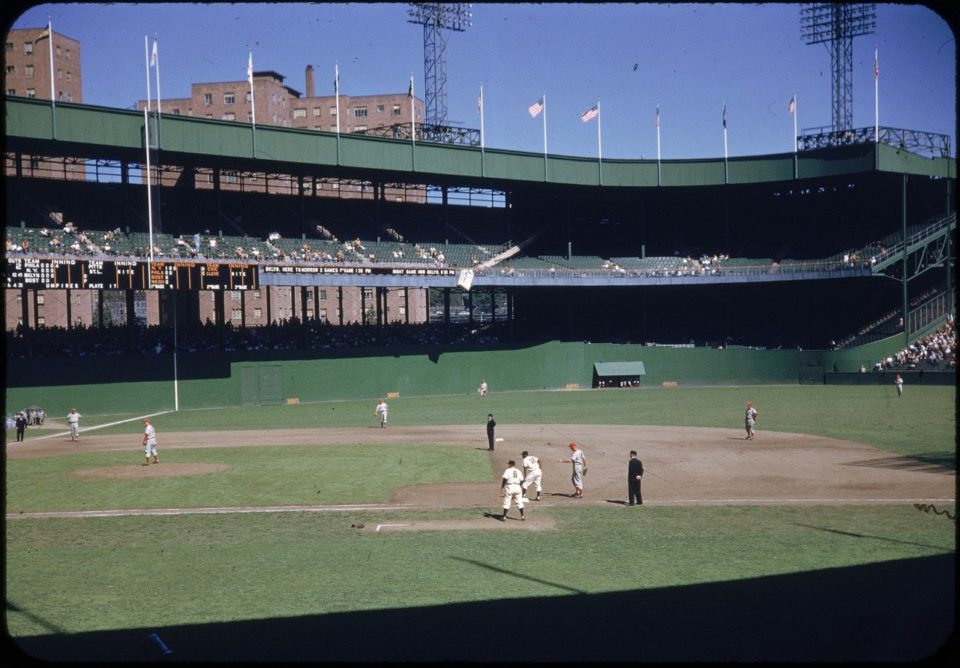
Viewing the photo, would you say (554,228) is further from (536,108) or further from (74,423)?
(74,423)

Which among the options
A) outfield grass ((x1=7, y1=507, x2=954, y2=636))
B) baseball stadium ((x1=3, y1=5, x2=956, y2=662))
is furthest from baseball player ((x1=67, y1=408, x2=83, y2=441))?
outfield grass ((x1=7, y1=507, x2=954, y2=636))

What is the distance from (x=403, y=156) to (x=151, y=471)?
39.7m

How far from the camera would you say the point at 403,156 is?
64125 mm

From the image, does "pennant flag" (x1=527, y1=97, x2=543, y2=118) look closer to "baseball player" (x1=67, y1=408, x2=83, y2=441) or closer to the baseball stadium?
the baseball stadium

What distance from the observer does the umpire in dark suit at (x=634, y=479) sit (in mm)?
22938

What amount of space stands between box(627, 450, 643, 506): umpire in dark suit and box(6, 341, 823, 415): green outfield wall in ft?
131

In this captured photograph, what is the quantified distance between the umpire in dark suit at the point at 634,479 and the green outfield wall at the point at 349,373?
1573 inches

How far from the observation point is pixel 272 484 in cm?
2722

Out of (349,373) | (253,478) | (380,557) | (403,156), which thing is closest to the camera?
(380,557)

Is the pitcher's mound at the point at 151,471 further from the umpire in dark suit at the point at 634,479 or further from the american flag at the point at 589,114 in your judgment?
the american flag at the point at 589,114

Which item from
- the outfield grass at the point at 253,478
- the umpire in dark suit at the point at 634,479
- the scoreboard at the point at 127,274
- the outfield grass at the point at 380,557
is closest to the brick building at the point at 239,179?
the scoreboard at the point at 127,274

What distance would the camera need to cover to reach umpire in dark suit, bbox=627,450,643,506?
22.9m

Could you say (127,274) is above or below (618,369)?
above

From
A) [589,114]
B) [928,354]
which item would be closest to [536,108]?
[589,114]
